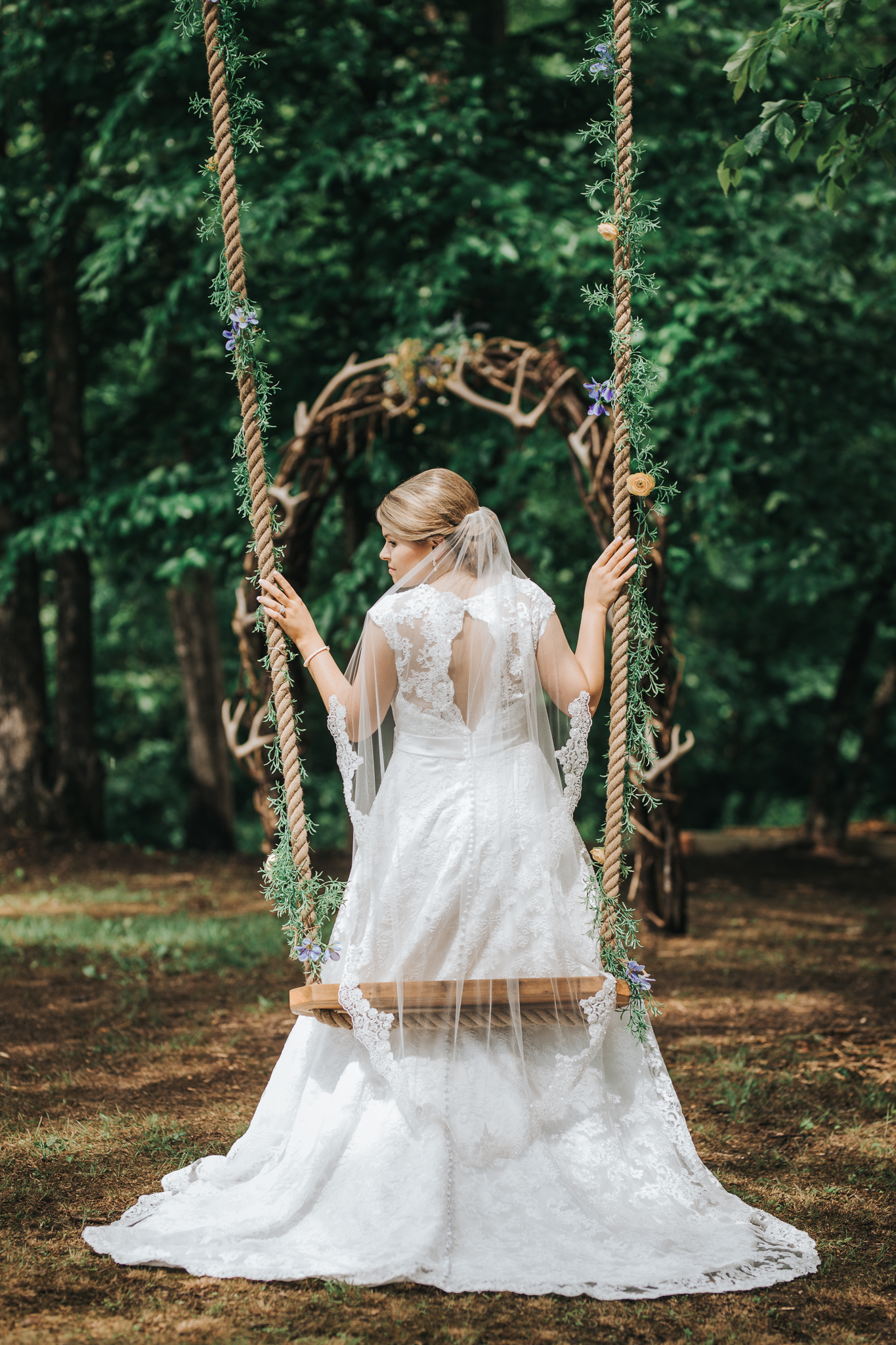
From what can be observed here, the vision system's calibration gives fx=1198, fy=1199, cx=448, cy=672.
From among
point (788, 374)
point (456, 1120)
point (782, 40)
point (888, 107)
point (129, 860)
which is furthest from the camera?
point (129, 860)

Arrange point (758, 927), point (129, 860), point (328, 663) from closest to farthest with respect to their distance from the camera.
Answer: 1. point (328, 663)
2. point (758, 927)
3. point (129, 860)

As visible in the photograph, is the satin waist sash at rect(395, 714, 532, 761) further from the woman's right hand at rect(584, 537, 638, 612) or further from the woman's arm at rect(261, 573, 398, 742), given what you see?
the woman's right hand at rect(584, 537, 638, 612)

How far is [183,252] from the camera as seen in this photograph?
34.2 ft

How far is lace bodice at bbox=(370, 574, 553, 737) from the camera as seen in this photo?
3.22 metres

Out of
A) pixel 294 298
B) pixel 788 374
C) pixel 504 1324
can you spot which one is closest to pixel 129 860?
pixel 294 298

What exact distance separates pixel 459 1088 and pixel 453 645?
46.1 inches

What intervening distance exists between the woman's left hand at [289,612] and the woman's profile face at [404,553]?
0.27 m

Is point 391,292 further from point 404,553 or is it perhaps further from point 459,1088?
point 459,1088

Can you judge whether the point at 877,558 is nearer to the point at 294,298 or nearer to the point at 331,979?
the point at 294,298

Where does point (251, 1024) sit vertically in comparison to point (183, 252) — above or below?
below

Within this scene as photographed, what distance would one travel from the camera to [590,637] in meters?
3.29

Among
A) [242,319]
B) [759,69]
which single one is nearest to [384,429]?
[759,69]

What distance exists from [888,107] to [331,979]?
12.3 feet

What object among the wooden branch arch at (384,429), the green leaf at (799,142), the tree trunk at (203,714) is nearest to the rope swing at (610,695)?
the green leaf at (799,142)
